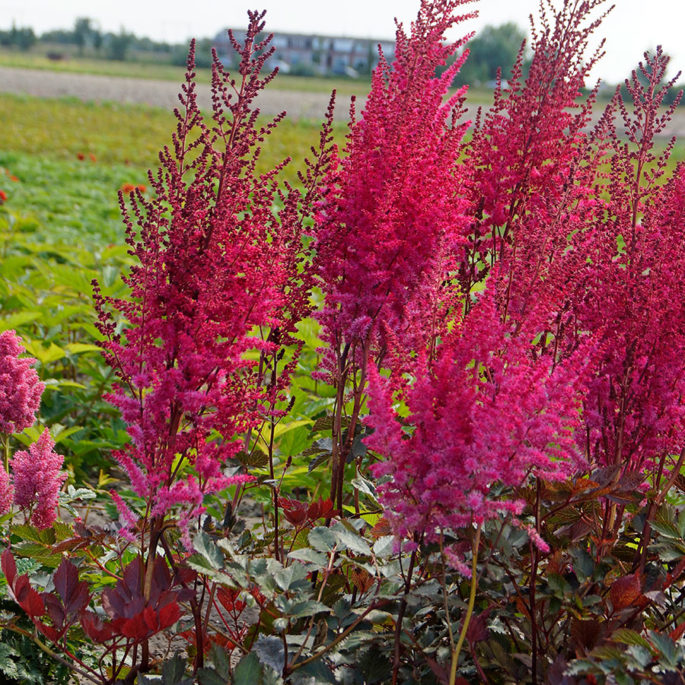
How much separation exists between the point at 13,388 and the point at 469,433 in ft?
4.60

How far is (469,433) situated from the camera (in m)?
1.40

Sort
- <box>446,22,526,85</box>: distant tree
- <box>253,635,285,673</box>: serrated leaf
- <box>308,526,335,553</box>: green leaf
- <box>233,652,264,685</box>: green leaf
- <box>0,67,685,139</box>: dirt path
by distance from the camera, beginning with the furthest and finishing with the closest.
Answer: <box>446,22,526,85</box>: distant tree
<box>0,67,685,139</box>: dirt path
<box>308,526,335,553</box>: green leaf
<box>253,635,285,673</box>: serrated leaf
<box>233,652,264,685</box>: green leaf

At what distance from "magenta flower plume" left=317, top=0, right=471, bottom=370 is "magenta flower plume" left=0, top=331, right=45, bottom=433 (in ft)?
2.95

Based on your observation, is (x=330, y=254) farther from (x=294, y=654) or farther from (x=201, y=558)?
(x=294, y=654)

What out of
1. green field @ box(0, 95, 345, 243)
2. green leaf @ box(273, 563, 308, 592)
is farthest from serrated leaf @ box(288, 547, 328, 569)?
green field @ box(0, 95, 345, 243)

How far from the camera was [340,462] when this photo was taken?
201cm

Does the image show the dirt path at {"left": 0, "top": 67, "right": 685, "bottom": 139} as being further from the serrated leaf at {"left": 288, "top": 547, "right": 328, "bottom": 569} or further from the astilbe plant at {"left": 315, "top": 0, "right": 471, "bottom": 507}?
the serrated leaf at {"left": 288, "top": 547, "right": 328, "bottom": 569}

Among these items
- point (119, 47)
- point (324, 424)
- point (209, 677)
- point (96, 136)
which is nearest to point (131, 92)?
point (96, 136)

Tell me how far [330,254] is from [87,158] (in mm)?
14349

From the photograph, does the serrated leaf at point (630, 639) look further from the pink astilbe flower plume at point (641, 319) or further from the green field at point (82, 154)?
the green field at point (82, 154)

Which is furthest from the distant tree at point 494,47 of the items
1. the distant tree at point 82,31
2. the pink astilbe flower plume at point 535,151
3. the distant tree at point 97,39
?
the pink astilbe flower plume at point 535,151

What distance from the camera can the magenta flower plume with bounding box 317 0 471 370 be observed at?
178cm

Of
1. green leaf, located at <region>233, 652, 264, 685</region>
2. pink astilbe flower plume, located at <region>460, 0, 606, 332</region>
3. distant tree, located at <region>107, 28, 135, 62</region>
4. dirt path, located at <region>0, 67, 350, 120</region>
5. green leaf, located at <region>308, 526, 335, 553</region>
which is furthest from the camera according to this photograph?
distant tree, located at <region>107, 28, 135, 62</region>

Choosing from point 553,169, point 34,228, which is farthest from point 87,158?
point 553,169
